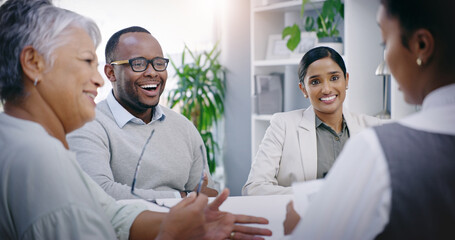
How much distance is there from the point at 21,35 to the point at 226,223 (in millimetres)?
741

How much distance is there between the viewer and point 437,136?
69 cm

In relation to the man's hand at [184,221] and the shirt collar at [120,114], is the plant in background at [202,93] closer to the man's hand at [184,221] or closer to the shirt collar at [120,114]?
the shirt collar at [120,114]

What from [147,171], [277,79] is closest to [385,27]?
[147,171]

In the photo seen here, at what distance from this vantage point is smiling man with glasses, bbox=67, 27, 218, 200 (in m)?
1.88

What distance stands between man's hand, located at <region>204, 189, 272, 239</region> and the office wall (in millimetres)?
2771

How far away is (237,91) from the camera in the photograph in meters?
4.08

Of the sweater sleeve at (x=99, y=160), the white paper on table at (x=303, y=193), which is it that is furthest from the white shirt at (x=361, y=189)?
the sweater sleeve at (x=99, y=160)

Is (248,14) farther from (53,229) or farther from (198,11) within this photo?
(53,229)

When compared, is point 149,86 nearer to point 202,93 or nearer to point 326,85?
point 326,85

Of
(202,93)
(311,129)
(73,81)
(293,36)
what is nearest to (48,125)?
(73,81)

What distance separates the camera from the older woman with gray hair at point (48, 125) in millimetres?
842

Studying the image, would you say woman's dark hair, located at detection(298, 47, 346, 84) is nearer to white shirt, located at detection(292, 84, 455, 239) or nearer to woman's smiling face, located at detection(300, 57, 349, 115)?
woman's smiling face, located at detection(300, 57, 349, 115)

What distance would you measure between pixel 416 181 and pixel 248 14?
3504 millimetres

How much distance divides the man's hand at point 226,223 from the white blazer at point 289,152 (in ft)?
2.44
